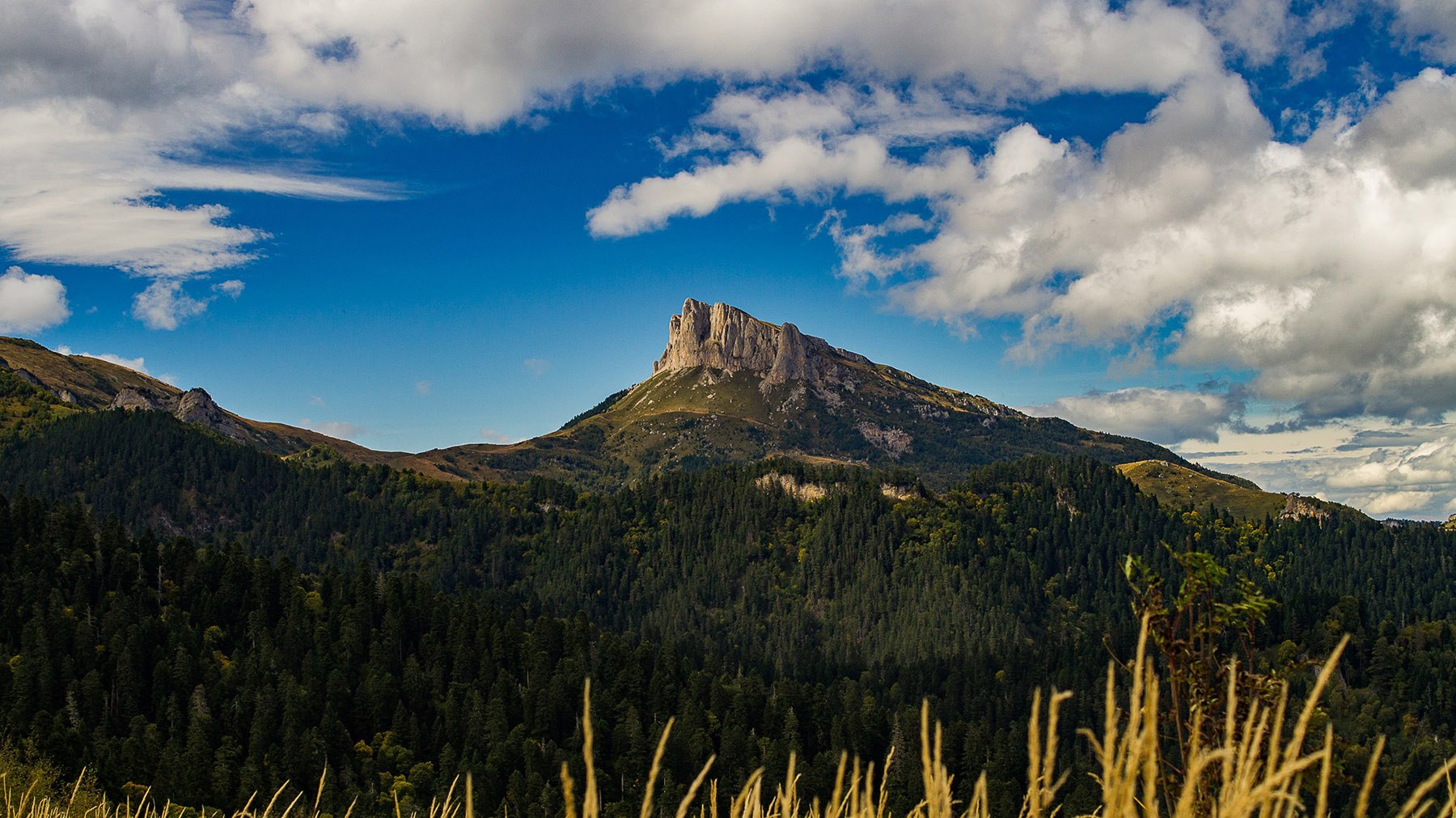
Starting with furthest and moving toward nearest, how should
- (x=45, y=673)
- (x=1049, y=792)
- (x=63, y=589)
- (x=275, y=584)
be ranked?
(x=275, y=584) < (x=63, y=589) < (x=45, y=673) < (x=1049, y=792)

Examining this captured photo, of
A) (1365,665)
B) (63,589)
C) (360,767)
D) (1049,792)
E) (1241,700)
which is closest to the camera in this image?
(1049,792)

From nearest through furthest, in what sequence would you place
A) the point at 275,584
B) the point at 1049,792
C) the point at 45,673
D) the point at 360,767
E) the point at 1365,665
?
1. the point at 1049,792
2. the point at 45,673
3. the point at 360,767
4. the point at 275,584
5. the point at 1365,665

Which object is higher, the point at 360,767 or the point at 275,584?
the point at 275,584

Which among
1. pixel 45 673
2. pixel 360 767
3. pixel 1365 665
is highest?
pixel 1365 665

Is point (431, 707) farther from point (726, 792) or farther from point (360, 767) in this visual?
point (726, 792)

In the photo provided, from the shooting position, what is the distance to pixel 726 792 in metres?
112

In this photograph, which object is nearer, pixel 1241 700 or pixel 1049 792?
pixel 1049 792

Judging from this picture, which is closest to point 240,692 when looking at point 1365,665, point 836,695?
point 836,695

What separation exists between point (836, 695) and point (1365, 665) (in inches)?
3500

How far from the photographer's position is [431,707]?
5281 inches

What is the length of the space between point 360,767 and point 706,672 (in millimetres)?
55630

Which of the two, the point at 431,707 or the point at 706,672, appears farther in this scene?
the point at 706,672

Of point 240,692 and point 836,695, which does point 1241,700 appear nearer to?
point 240,692

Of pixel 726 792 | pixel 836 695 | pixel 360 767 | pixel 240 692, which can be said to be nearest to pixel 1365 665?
pixel 836 695
